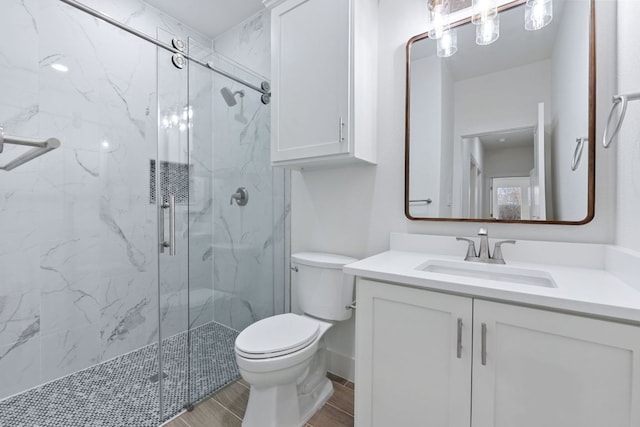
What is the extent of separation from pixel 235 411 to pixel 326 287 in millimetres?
796

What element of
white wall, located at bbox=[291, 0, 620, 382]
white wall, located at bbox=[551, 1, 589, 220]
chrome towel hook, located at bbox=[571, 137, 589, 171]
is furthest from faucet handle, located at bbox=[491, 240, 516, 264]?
chrome towel hook, located at bbox=[571, 137, 589, 171]

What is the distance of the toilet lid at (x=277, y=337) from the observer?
1216 millimetres

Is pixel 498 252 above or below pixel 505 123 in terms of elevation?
below

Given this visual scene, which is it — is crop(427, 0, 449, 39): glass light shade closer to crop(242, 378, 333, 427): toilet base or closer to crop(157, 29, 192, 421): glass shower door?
crop(157, 29, 192, 421): glass shower door

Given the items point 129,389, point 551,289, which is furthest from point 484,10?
point 129,389

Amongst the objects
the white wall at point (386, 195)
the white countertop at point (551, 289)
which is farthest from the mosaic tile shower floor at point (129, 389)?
the white countertop at point (551, 289)

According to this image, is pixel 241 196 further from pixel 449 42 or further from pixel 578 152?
pixel 578 152

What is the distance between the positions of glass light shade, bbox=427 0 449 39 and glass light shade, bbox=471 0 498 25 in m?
0.14

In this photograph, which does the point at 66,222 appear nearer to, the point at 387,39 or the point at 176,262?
the point at 176,262

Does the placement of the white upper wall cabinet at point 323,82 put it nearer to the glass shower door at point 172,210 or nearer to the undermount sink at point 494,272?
the glass shower door at point 172,210

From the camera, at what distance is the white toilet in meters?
1.22

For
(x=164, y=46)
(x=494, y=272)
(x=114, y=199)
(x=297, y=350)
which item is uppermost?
(x=164, y=46)

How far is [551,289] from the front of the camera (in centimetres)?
82

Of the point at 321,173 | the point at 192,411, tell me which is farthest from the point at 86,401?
the point at 321,173
